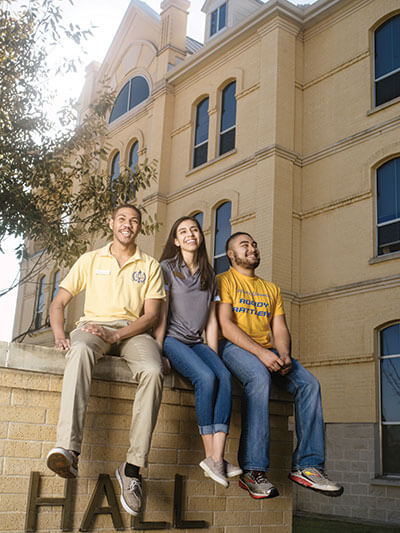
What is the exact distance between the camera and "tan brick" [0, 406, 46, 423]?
452 cm

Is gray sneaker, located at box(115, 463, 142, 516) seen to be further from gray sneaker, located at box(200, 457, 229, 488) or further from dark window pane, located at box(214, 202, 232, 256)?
dark window pane, located at box(214, 202, 232, 256)

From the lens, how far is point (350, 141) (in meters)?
15.3

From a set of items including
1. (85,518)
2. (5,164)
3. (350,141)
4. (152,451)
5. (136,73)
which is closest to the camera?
(85,518)

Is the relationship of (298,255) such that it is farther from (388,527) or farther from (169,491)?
(169,491)

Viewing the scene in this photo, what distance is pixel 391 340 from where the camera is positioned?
44.4 feet

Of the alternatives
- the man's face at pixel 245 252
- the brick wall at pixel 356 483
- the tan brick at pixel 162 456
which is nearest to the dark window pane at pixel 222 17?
the brick wall at pixel 356 483

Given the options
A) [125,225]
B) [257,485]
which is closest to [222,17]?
[125,225]

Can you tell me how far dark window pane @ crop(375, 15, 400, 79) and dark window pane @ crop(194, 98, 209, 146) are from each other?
19.1ft

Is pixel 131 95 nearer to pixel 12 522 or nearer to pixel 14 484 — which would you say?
pixel 14 484

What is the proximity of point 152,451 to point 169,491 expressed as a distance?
360 mm

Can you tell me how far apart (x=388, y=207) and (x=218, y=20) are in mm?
10341

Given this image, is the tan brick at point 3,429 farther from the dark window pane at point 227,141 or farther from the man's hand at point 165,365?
the dark window pane at point 227,141

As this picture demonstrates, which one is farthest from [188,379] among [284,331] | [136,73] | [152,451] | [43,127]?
[136,73]

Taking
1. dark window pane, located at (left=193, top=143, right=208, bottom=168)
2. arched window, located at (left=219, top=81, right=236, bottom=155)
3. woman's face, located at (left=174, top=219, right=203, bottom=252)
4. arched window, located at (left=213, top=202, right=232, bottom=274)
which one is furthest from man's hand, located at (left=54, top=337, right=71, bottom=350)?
dark window pane, located at (left=193, top=143, right=208, bottom=168)
